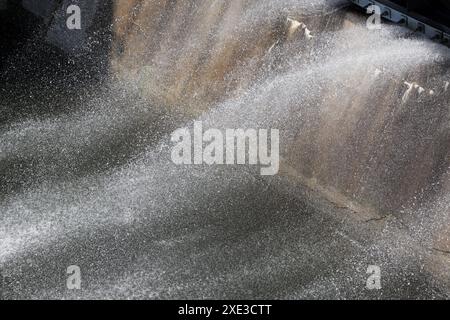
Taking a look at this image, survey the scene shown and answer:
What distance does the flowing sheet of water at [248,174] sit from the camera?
434 centimetres

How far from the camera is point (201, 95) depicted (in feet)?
16.7

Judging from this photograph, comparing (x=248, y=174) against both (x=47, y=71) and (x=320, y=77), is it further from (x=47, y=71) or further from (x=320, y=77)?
(x=47, y=71)

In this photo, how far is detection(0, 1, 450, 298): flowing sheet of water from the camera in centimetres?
434

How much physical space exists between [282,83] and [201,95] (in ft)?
2.12

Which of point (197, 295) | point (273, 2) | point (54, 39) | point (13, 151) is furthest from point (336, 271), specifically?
point (54, 39)

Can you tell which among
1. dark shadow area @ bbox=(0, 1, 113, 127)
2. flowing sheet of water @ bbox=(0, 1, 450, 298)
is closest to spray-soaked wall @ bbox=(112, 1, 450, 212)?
flowing sheet of water @ bbox=(0, 1, 450, 298)

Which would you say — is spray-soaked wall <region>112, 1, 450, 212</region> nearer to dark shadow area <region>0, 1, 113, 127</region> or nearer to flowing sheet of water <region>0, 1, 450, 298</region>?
flowing sheet of water <region>0, 1, 450, 298</region>

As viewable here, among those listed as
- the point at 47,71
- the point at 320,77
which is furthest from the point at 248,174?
the point at 47,71

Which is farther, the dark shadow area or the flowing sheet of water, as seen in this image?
the dark shadow area

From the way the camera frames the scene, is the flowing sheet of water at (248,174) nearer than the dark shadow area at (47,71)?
Yes

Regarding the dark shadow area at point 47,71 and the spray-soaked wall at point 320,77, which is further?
the dark shadow area at point 47,71

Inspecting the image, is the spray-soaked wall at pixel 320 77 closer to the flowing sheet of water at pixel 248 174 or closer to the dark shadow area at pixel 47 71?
the flowing sheet of water at pixel 248 174

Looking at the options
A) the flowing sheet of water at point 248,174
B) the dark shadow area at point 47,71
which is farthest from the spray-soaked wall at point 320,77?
the dark shadow area at point 47,71

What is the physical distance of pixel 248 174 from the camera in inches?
189
